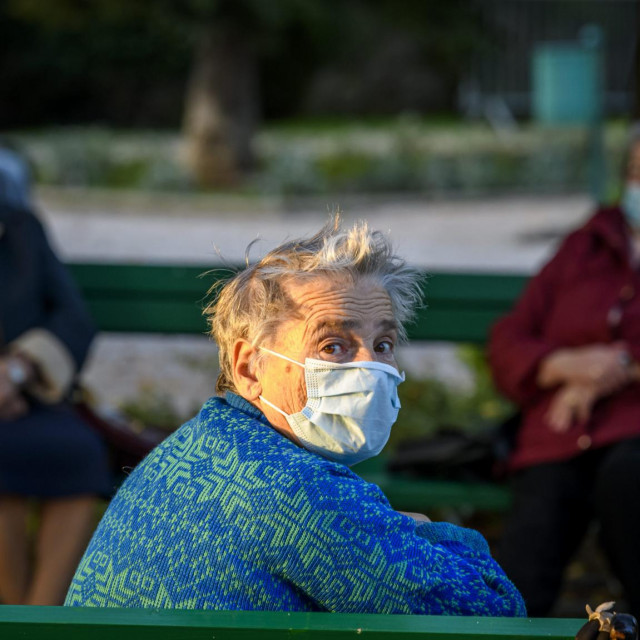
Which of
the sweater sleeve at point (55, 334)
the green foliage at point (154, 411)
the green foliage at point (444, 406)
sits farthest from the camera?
the green foliage at point (444, 406)

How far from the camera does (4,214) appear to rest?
3.91 meters

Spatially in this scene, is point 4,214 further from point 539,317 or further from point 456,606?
point 456,606

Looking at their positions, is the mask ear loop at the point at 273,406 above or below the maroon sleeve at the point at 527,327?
above

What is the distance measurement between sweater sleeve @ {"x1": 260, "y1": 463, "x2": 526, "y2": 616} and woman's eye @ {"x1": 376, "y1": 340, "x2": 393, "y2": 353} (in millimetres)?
308

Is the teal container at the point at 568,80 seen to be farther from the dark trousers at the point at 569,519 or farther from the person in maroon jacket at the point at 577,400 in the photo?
the dark trousers at the point at 569,519

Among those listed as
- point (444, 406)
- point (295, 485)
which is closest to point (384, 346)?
point (295, 485)

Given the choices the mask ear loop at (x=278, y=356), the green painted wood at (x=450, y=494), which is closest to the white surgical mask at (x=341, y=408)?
the mask ear loop at (x=278, y=356)

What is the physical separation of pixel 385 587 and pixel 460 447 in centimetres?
223

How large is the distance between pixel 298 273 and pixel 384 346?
0.21 m

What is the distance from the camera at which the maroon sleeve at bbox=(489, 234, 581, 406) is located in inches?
146

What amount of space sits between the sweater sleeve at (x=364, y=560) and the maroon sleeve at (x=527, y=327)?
195 cm

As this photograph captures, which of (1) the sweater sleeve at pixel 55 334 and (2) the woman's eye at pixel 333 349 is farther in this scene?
(1) the sweater sleeve at pixel 55 334

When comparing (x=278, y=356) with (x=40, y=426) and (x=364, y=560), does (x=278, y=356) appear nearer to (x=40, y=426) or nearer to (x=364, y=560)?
(x=364, y=560)

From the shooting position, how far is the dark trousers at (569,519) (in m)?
3.14
